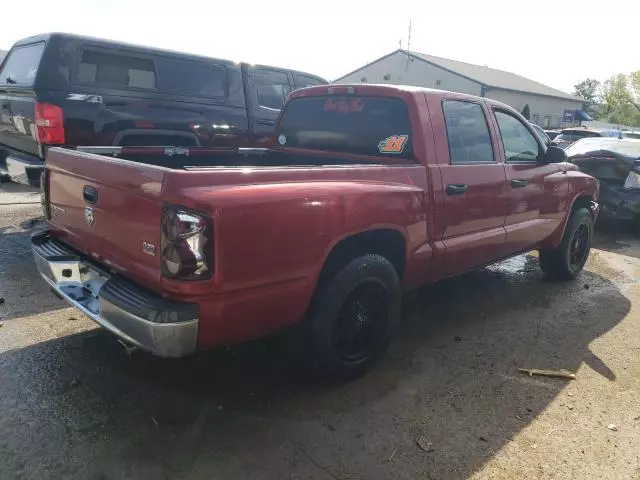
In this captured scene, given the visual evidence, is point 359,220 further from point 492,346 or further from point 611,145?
point 611,145

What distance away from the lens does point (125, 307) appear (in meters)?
2.44

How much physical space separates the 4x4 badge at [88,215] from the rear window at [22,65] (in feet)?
10.8

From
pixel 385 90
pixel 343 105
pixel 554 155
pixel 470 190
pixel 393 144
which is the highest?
pixel 385 90

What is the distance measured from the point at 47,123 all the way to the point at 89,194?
9.80 feet

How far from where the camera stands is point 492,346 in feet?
12.9

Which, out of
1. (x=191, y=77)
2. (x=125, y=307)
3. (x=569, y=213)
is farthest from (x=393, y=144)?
(x=191, y=77)

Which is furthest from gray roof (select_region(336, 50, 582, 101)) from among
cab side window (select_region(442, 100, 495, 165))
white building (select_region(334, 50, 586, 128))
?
cab side window (select_region(442, 100, 495, 165))

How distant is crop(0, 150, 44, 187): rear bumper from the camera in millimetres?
5348

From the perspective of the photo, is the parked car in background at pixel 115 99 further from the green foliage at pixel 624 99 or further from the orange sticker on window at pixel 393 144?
the green foliage at pixel 624 99

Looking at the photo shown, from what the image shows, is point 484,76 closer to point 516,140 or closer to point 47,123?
point 516,140

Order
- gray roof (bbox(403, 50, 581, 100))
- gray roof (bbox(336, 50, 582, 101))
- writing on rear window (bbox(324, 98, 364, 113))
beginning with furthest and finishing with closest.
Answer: gray roof (bbox(403, 50, 581, 100))
gray roof (bbox(336, 50, 582, 101))
writing on rear window (bbox(324, 98, 364, 113))

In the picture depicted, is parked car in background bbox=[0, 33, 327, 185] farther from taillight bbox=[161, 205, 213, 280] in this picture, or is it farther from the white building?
the white building

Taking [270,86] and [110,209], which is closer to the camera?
[110,209]

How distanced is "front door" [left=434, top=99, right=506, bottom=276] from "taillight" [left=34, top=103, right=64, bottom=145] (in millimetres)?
3921
